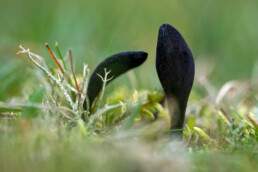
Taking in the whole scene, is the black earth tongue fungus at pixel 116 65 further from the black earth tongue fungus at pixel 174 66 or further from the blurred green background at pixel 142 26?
the blurred green background at pixel 142 26

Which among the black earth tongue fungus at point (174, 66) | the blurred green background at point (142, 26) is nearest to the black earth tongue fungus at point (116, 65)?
the black earth tongue fungus at point (174, 66)

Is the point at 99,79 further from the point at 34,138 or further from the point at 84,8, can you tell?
the point at 84,8

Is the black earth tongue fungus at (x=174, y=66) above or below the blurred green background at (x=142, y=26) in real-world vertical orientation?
below

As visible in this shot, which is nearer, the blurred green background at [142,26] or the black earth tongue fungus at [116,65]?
the black earth tongue fungus at [116,65]

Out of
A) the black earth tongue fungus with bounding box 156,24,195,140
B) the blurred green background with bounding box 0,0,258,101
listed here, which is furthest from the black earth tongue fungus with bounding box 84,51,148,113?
the blurred green background with bounding box 0,0,258,101

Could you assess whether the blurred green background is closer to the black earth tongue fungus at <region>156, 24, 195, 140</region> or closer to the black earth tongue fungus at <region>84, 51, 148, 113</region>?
the black earth tongue fungus at <region>84, 51, 148, 113</region>

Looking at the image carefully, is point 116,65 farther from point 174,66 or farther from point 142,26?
point 142,26
